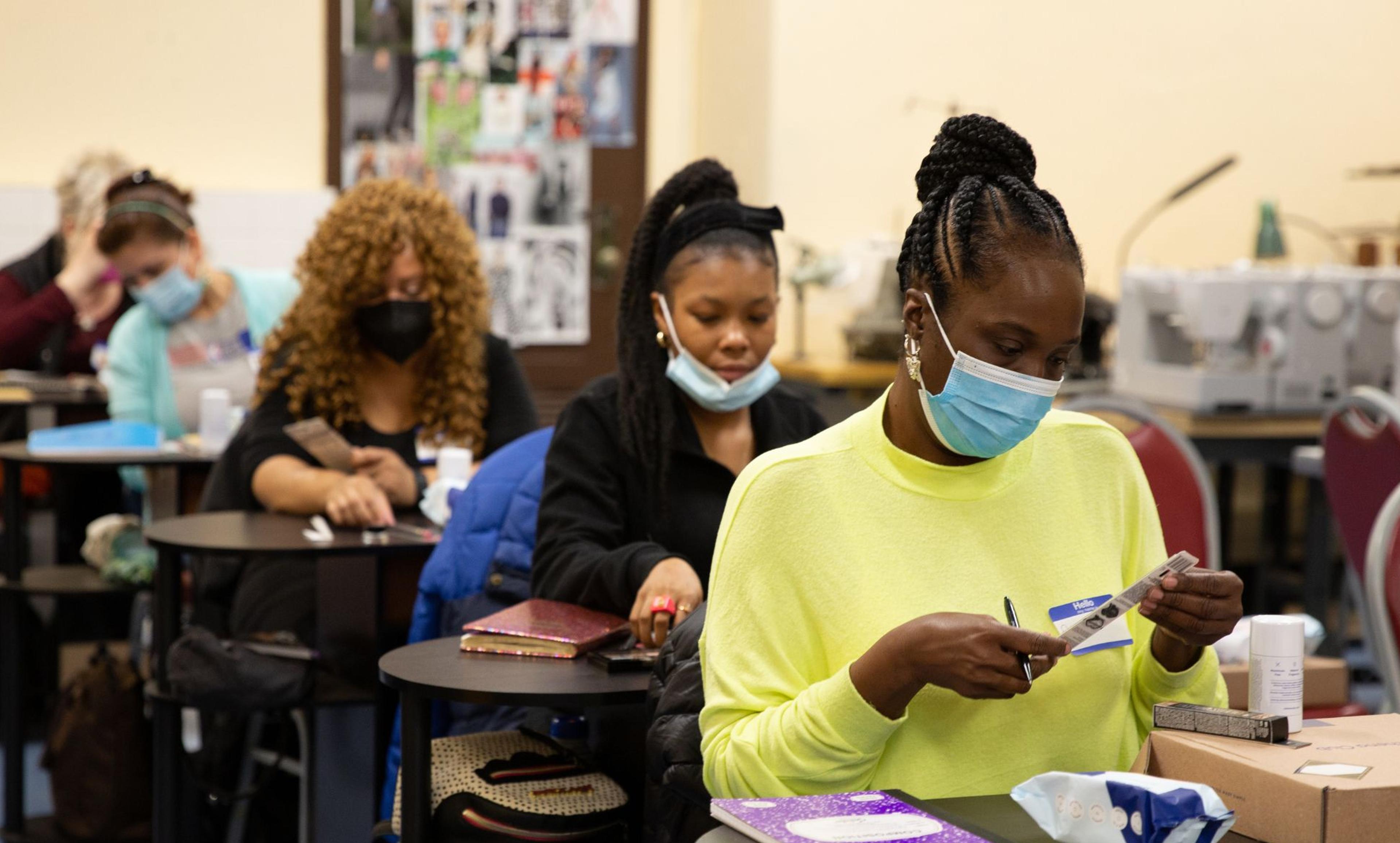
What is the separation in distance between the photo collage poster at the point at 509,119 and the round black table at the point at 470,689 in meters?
4.46

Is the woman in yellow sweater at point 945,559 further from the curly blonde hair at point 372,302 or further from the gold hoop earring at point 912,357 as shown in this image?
the curly blonde hair at point 372,302

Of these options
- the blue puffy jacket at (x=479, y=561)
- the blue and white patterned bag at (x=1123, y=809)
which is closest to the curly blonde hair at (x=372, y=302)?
the blue puffy jacket at (x=479, y=561)

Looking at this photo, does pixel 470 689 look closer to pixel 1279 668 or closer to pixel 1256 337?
pixel 1279 668

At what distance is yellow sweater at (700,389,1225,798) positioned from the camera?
1448mm

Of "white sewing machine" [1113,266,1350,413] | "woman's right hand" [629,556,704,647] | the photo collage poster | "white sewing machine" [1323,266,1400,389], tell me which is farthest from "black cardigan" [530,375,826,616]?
the photo collage poster

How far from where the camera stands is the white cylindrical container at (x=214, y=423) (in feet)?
12.7

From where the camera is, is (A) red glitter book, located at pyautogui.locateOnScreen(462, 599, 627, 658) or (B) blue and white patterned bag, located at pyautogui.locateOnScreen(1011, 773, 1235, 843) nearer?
(B) blue and white patterned bag, located at pyautogui.locateOnScreen(1011, 773, 1235, 843)

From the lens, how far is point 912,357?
59.2 inches

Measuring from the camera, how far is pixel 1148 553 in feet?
5.30

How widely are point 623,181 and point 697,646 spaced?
5.13 meters

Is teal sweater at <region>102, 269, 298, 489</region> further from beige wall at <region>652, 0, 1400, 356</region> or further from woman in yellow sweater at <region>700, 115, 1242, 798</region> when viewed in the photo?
woman in yellow sweater at <region>700, 115, 1242, 798</region>

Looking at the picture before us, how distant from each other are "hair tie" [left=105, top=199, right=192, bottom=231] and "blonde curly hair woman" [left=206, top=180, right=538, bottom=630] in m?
1.09

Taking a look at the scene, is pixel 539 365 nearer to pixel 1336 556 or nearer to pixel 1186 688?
pixel 1336 556

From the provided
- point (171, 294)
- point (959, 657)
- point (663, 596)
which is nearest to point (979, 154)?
point (959, 657)
